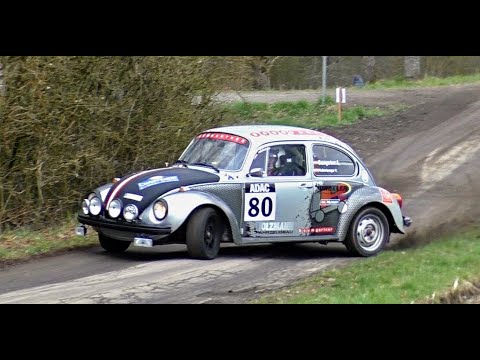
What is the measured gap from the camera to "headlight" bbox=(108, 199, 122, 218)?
11.7 metres

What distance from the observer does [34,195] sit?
568 inches

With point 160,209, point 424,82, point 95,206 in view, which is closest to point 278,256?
point 160,209

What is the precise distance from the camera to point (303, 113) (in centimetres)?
2381

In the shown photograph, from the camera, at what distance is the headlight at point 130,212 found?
37.8 ft

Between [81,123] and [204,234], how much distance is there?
445 centimetres

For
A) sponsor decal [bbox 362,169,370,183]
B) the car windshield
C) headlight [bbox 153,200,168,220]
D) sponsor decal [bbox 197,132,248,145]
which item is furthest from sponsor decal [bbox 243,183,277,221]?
sponsor decal [bbox 362,169,370,183]

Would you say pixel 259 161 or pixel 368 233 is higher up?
pixel 259 161

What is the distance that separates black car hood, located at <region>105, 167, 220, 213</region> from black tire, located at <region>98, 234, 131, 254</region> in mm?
772

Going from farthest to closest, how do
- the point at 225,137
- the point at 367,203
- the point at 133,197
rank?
the point at 367,203
the point at 225,137
the point at 133,197

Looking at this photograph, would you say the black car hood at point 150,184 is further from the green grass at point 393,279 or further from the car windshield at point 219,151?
the green grass at point 393,279

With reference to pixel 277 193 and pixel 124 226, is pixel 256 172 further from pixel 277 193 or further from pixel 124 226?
pixel 124 226

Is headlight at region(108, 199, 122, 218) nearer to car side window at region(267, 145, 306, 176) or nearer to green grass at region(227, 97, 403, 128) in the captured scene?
car side window at region(267, 145, 306, 176)
